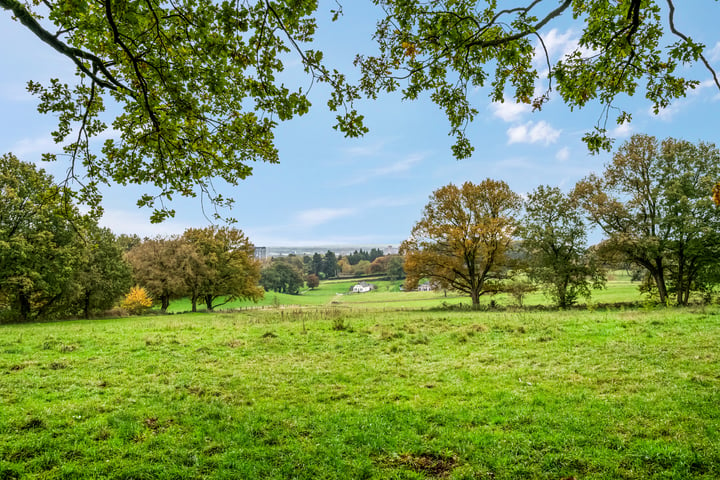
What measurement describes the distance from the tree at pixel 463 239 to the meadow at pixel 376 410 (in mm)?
19584

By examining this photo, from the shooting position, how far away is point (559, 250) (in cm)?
2925

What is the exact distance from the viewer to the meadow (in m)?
4.45

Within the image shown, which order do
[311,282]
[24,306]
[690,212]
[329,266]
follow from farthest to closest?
[329,266]
[311,282]
[24,306]
[690,212]

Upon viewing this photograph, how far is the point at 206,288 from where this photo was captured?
42.7 m

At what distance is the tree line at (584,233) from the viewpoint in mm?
24438

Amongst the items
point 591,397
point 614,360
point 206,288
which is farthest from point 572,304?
point 206,288

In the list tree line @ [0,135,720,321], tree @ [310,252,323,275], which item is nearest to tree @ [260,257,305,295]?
tree @ [310,252,323,275]

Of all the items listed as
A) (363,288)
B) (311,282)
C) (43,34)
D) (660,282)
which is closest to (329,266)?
(311,282)

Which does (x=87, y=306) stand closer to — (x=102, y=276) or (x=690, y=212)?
(x=102, y=276)

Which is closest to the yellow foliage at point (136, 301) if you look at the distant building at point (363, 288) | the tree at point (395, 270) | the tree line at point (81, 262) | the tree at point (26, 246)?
the tree line at point (81, 262)

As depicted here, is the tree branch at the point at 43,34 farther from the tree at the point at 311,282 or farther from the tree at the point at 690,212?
the tree at the point at 311,282

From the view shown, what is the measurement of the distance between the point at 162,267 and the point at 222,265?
284 inches

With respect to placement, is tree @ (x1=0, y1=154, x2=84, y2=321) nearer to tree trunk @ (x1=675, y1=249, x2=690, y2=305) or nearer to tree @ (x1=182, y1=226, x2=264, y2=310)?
tree @ (x1=182, y1=226, x2=264, y2=310)

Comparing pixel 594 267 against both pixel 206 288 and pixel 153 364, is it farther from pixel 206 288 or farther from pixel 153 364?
pixel 206 288
